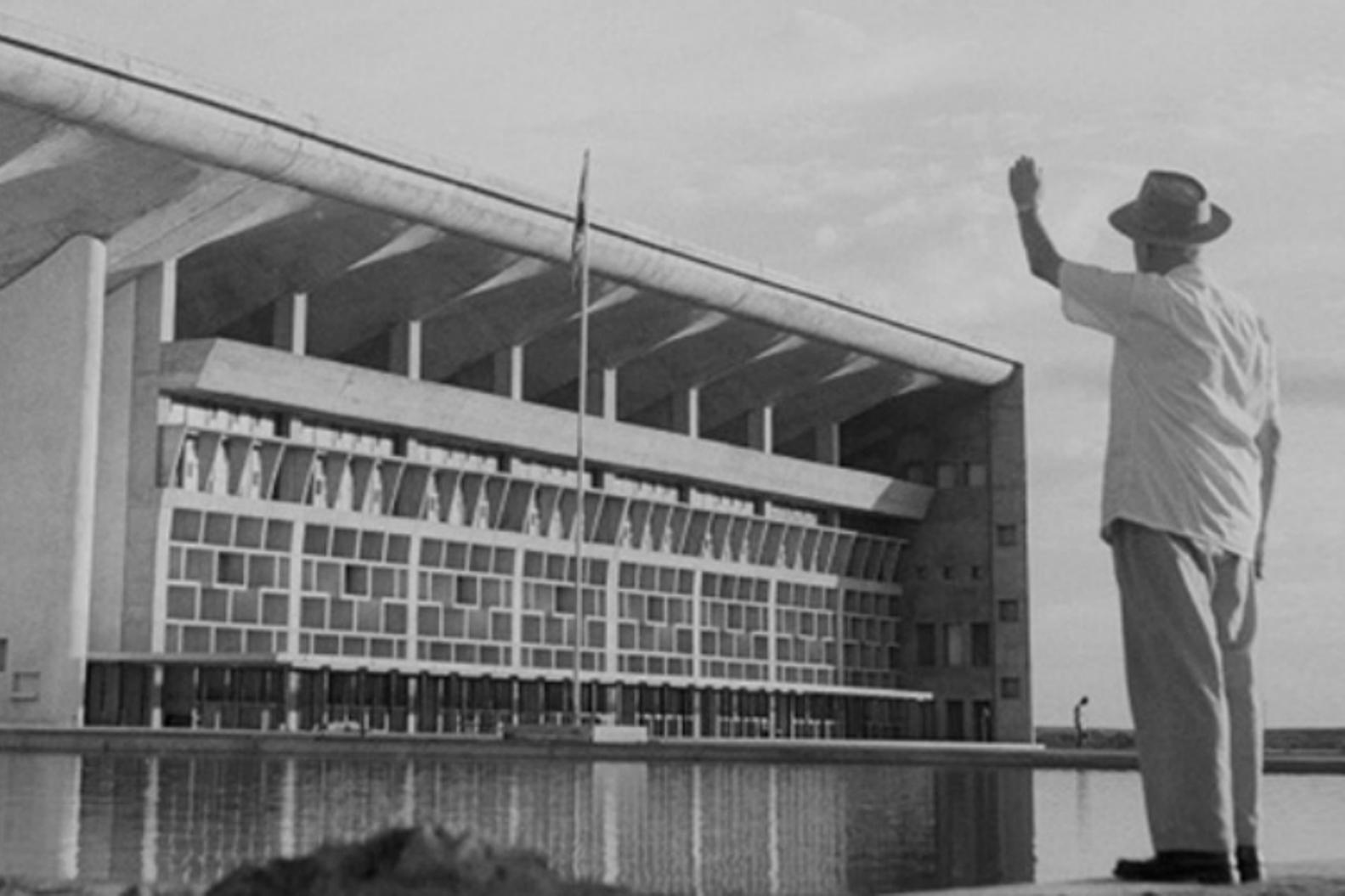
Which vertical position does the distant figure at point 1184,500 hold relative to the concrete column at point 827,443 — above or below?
below

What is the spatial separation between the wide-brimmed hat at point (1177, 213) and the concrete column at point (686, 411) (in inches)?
2342

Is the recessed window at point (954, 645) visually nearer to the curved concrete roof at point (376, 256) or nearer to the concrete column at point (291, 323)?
the curved concrete roof at point (376, 256)

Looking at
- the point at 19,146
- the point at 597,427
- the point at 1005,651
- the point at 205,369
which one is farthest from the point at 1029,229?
the point at 1005,651

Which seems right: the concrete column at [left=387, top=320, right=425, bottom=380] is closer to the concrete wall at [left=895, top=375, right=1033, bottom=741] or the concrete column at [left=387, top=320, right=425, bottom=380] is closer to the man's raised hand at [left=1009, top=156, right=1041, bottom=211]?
the concrete wall at [left=895, top=375, right=1033, bottom=741]

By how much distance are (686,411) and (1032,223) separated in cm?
6041

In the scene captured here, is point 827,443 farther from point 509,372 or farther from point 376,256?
point 376,256

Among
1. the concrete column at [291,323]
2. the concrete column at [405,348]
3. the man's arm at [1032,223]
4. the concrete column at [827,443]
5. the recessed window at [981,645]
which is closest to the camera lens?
the man's arm at [1032,223]

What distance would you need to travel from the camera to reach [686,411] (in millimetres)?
69438

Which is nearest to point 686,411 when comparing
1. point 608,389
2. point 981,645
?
point 608,389

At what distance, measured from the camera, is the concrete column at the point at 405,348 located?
193ft

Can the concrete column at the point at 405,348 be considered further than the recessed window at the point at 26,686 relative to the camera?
Yes

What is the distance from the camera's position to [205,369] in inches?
2035

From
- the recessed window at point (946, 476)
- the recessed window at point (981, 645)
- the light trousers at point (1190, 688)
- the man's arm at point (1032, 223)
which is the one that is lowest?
the light trousers at point (1190, 688)

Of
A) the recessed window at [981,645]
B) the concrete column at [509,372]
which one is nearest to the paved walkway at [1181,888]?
the concrete column at [509,372]
